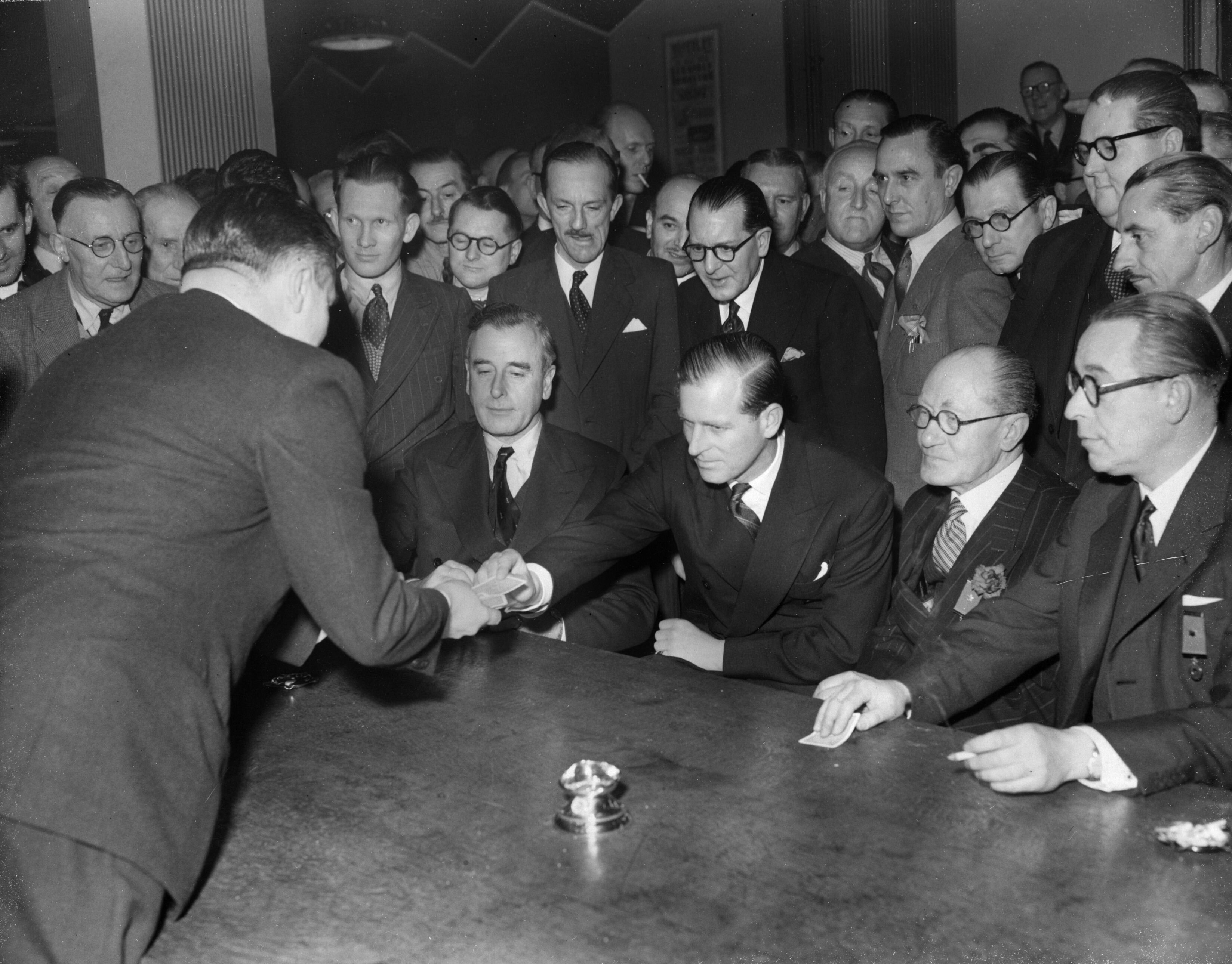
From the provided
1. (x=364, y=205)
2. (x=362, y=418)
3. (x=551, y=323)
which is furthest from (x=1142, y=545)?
(x=364, y=205)

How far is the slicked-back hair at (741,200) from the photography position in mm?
3973

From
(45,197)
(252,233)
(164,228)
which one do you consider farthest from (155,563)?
(45,197)

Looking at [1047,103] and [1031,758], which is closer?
[1031,758]

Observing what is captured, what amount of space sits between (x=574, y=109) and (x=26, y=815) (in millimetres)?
10491

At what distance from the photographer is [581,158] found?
4.28m

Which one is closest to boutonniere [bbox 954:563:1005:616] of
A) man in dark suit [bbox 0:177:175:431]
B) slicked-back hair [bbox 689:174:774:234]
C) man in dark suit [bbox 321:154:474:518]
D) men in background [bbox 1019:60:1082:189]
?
slicked-back hair [bbox 689:174:774:234]

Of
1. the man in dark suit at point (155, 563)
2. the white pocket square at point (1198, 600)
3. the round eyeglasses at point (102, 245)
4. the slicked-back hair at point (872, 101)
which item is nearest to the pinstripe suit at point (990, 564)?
the white pocket square at point (1198, 600)

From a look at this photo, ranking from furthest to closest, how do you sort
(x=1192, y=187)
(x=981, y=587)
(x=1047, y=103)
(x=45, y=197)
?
(x=1047, y=103) → (x=45, y=197) → (x=1192, y=187) → (x=981, y=587)

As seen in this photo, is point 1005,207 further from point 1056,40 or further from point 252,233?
point 1056,40

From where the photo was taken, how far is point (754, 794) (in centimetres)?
194

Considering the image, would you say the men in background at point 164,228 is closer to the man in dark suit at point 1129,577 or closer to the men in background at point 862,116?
the men in background at point 862,116

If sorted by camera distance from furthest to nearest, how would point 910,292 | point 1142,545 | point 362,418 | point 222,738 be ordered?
point 910,292, point 1142,545, point 362,418, point 222,738

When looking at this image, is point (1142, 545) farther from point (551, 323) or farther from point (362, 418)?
point (551, 323)

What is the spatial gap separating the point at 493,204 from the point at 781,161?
119 centimetres
